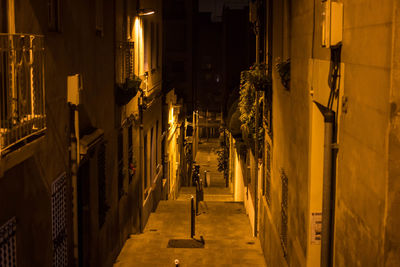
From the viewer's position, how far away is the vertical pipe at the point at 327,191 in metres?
6.04

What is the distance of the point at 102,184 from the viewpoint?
11.6 m

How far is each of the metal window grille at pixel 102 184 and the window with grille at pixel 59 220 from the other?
2782 mm

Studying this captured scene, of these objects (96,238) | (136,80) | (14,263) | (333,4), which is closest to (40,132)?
(14,263)

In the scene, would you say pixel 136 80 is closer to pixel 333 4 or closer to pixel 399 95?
pixel 333 4

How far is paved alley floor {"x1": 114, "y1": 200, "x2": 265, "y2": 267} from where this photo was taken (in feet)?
43.6

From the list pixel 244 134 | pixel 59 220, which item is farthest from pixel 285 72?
pixel 244 134

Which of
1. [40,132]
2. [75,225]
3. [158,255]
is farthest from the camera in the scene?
[158,255]

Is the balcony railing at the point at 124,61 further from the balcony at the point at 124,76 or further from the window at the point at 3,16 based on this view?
the window at the point at 3,16

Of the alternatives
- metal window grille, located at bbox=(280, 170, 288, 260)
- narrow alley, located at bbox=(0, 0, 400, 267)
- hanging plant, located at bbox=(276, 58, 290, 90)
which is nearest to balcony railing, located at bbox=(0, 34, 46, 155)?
narrow alley, located at bbox=(0, 0, 400, 267)

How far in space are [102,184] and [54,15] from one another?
14.6ft

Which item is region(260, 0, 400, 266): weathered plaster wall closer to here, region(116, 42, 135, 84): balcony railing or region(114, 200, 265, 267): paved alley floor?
region(114, 200, 265, 267): paved alley floor

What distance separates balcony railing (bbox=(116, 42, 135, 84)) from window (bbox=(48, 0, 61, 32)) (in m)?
5.12

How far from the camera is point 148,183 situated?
19531mm

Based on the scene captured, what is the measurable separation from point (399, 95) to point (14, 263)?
4.25 m
